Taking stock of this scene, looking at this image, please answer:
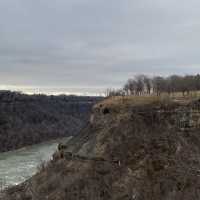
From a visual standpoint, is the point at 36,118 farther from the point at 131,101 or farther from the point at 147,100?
the point at 147,100

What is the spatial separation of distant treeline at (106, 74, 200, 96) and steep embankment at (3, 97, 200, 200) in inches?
244

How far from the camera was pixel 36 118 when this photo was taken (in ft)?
444

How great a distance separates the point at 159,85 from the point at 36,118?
94.0 m

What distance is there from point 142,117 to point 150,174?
613cm

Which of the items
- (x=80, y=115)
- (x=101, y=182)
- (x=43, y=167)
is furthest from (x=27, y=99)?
(x=101, y=182)

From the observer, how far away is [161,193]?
26516mm

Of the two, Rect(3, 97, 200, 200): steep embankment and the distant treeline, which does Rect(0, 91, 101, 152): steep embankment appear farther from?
Rect(3, 97, 200, 200): steep embankment

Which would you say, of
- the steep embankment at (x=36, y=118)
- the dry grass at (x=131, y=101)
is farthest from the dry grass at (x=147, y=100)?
the steep embankment at (x=36, y=118)

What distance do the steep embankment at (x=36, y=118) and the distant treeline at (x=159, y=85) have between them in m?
50.4

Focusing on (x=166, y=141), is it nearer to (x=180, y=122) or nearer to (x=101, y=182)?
(x=180, y=122)

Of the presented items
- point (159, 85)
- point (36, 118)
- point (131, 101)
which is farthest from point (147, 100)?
point (36, 118)

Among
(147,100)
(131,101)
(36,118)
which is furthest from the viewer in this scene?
(36,118)

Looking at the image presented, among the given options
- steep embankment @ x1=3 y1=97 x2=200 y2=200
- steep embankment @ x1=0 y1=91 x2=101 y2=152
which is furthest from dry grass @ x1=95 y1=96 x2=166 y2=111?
steep embankment @ x1=0 y1=91 x2=101 y2=152

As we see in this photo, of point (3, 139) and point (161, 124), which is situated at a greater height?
point (161, 124)
